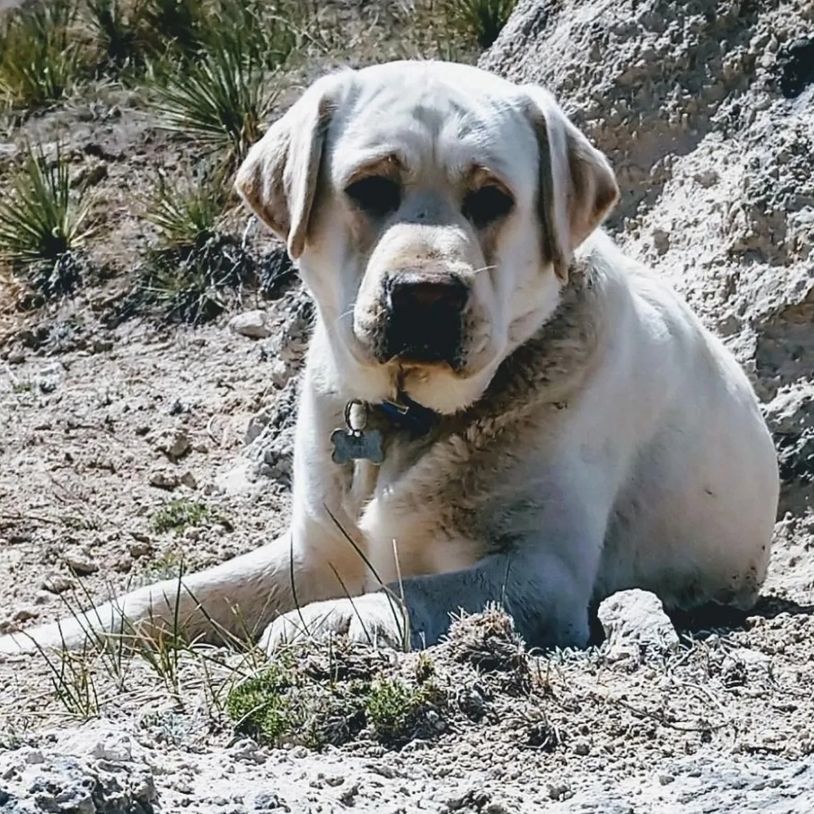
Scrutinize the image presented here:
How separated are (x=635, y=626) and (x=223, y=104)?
5823mm

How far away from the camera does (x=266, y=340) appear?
8156 millimetres

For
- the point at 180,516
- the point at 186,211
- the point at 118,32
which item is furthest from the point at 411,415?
the point at 118,32

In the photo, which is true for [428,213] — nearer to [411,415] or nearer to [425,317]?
[425,317]

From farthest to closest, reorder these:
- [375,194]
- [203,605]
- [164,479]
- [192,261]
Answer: [192,261], [164,479], [203,605], [375,194]

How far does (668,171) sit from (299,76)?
3.30 metres

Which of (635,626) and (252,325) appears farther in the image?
(252,325)

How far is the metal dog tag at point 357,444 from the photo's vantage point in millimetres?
4926

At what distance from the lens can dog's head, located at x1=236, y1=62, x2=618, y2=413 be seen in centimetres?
446

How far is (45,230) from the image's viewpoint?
9172 mm

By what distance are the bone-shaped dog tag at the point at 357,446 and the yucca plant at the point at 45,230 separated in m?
4.28

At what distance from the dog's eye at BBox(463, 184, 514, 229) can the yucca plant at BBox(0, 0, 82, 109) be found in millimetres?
6306

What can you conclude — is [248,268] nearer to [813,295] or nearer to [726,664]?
[813,295]

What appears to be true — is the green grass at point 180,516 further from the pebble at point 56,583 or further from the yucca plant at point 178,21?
the yucca plant at point 178,21

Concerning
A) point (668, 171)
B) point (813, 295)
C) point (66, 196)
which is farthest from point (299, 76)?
point (813, 295)
